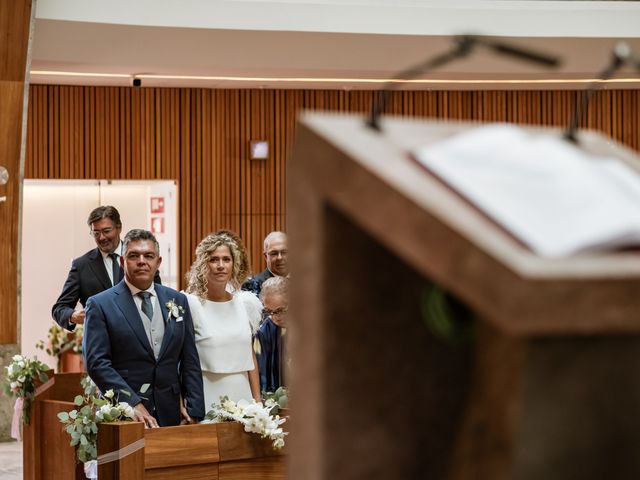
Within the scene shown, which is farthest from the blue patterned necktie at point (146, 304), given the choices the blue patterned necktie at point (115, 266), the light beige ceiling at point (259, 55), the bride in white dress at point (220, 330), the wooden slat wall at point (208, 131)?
the wooden slat wall at point (208, 131)

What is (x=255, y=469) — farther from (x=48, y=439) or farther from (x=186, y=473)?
(x=48, y=439)

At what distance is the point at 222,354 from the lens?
5562mm

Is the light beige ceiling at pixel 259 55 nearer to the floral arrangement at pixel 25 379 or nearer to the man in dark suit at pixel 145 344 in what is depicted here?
the floral arrangement at pixel 25 379

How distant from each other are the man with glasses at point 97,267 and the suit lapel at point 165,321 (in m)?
2.28

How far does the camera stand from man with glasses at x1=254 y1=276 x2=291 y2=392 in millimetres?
5660

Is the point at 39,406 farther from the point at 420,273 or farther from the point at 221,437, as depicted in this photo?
the point at 420,273

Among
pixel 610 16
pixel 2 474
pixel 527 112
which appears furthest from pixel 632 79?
pixel 2 474

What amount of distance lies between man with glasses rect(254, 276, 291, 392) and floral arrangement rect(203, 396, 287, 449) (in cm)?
69

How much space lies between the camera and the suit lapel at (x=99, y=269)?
7.64 m

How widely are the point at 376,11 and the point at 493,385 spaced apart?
8.83m

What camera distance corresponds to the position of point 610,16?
395 inches

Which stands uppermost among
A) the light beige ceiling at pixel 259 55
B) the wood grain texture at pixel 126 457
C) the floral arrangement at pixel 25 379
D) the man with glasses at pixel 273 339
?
the light beige ceiling at pixel 259 55

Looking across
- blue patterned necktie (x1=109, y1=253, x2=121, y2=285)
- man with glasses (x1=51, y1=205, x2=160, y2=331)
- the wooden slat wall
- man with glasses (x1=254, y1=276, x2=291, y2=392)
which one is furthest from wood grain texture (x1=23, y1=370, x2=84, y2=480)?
the wooden slat wall

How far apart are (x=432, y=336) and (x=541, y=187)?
0.29 meters
